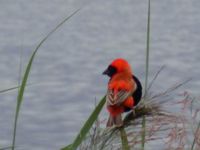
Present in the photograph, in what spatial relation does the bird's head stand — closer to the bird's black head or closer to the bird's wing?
the bird's black head

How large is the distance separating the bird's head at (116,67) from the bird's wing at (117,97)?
0.54 meters

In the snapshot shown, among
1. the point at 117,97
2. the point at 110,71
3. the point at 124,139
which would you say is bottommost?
the point at 124,139

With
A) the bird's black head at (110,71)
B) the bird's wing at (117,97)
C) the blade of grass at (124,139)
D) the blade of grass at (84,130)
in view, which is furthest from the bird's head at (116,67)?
the blade of grass at (84,130)

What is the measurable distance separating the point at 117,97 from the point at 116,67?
82 cm

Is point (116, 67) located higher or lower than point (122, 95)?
higher

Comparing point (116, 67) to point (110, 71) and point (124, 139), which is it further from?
point (124, 139)

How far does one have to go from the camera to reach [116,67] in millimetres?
3082

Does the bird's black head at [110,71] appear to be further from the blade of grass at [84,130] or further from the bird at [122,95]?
the blade of grass at [84,130]

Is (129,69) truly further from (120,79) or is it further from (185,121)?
(185,121)

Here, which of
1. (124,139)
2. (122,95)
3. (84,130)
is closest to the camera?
(84,130)

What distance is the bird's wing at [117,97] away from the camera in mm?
2172

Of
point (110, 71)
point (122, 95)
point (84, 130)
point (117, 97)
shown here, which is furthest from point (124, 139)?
point (110, 71)

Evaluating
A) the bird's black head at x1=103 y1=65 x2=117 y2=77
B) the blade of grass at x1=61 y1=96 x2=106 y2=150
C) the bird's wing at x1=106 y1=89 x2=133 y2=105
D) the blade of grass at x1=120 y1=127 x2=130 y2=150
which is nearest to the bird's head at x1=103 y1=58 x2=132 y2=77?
the bird's black head at x1=103 y1=65 x2=117 y2=77

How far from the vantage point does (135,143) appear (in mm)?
1575
